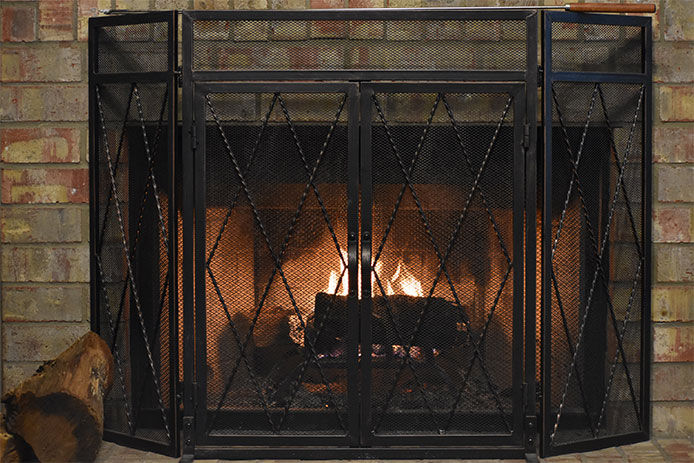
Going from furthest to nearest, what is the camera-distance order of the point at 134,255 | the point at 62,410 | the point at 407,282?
the point at 134,255 → the point at 407,282 → the point at 62,410

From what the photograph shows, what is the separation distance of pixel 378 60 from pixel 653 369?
2.10 m

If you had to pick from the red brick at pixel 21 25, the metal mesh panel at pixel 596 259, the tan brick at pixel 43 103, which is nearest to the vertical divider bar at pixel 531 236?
the metal mesh panel at pixel 596 259

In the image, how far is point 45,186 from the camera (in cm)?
408

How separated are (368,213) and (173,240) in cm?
92

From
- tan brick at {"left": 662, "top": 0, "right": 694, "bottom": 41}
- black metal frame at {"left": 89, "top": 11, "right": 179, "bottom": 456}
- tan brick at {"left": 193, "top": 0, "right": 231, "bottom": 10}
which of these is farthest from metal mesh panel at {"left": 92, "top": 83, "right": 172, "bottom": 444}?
tan brick at {"left": 662, "top": 0, "right": 694, "bottom": 41}

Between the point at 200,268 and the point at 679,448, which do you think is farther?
the point at 679,448

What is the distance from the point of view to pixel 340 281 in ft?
12.5

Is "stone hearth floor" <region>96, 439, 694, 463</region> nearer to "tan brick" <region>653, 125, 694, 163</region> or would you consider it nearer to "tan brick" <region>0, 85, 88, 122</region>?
"tan brick" <region>653, 125, 694, 163</region>

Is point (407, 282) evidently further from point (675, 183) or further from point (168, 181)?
point (675, 183)

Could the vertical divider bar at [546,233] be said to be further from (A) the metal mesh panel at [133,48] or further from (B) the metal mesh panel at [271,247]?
(A) the metal mesh panel at [133,48]

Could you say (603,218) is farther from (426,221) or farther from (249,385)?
(249,385)

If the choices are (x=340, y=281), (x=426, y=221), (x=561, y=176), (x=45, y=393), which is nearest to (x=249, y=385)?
(x=340, y=281)

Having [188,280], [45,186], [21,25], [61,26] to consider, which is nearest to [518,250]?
[188,280]

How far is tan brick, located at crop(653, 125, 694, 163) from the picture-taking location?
13.3 feet
